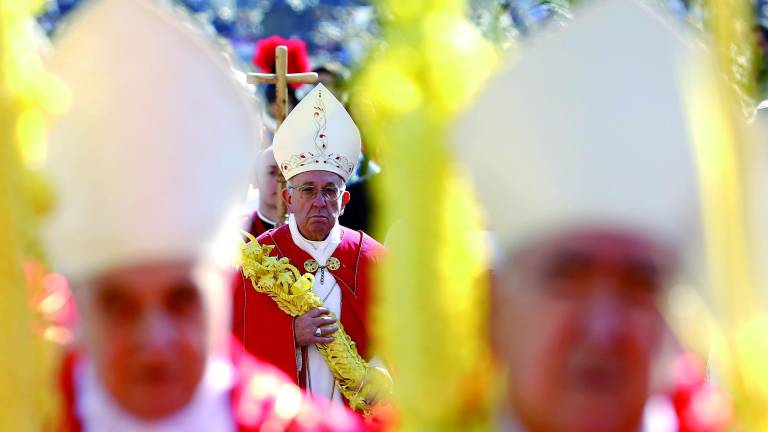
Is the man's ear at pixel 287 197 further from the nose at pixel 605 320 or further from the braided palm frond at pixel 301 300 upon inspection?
the nose at pixel 605 320

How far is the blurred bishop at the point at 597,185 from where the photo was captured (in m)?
1.42

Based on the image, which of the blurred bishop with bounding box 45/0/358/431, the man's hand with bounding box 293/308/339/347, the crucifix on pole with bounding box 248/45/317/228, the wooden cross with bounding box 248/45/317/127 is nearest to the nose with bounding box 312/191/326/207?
the man's hand with bounding box 293/308/339/347

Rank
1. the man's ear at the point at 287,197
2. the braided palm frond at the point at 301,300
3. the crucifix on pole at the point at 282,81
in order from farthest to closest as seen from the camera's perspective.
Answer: the crucifix on pole at the point at 282,81
the man's ear at the point at 287,197
the braided palm frond at the point at 301,300

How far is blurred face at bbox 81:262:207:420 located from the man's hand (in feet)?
9.10

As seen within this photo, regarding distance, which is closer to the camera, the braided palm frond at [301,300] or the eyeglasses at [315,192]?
the braided palm frond at [301,300]

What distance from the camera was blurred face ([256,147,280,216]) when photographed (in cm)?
541

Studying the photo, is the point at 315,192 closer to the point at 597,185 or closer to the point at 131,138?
the point at 131,138

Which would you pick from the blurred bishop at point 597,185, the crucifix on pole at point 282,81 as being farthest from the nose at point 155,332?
the crucifix on pole at point 282,81

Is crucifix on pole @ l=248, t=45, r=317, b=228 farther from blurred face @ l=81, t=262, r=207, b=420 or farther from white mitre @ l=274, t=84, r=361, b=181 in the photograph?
blurred face @ l=81, t=262, r=207, b=420

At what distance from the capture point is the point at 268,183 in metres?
5.43

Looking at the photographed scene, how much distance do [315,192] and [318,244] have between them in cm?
21

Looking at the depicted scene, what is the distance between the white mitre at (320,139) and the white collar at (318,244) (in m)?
0.24

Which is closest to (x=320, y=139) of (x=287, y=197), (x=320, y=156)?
(x=320, y=156)

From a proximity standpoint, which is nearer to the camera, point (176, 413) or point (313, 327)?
point (176, 413)
